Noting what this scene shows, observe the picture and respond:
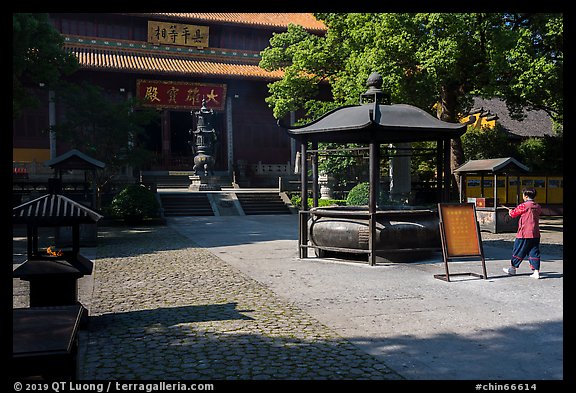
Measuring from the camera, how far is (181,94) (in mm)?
26234

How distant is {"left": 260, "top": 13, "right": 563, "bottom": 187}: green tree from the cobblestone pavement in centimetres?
1038

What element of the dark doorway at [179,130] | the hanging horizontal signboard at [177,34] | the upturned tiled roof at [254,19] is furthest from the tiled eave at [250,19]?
the dark doorway at [179,130]

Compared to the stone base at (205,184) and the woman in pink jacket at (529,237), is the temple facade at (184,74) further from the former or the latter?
the woman in pink jacket at (529,237)

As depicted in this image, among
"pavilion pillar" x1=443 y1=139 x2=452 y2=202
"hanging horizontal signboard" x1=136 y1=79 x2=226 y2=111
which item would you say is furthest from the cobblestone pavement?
"hanging horizontal signboard" x1=136 y1=79 x2=226 y2=111

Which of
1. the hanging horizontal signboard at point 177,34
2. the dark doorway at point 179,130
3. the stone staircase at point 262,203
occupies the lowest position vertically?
the stone staircase at point 262,203

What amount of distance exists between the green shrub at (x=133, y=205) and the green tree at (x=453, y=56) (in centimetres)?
785

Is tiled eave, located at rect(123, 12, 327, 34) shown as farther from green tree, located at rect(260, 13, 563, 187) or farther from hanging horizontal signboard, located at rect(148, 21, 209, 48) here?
green tree, located at rect(260, 13, 563, 187)

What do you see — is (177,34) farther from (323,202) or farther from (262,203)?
(323,202)

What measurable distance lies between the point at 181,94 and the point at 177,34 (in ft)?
11.5

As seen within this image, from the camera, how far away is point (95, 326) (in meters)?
4.84

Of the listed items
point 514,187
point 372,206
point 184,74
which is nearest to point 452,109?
point 514,187

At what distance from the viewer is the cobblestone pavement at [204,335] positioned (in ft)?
11.8

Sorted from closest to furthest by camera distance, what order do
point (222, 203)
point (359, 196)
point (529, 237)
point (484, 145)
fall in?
point (529, 237), point (359, 196), point (222, 203), point (484, 145)

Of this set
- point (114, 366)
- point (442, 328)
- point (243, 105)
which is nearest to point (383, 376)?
point (442, 328)
